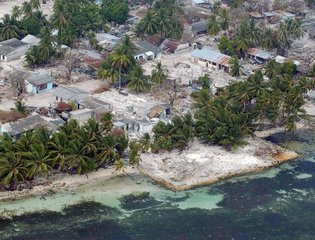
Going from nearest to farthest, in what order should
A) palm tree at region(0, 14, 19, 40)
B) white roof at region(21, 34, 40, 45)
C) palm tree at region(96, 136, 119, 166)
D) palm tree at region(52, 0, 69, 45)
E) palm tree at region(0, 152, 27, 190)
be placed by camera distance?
palm tree at region(0, 152, 27, 190) < palm tree at region(96, 136, 119, 166) < white roof at region(21, 34, 40, 45) < palm tree at region(0, 14, 19, 40) < palm tree at region(52, 0, 69, 45)

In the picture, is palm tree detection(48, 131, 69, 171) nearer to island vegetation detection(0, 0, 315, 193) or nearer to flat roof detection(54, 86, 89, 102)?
island vegetation detection(0, 0, 315, 193)

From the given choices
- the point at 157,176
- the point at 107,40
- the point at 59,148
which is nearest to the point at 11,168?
the point at 59,148

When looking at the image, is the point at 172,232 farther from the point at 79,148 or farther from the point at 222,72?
the point at 222,72

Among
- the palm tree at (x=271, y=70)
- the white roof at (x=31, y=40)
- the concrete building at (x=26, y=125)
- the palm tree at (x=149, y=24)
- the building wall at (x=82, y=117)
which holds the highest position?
the palm tree at (x=149, y=24)

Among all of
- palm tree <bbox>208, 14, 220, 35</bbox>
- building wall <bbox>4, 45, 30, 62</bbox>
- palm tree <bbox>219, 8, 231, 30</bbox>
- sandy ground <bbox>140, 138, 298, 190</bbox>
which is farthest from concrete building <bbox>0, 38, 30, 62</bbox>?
sandy ground <bbox>140, 138, 298, 190</bbox>

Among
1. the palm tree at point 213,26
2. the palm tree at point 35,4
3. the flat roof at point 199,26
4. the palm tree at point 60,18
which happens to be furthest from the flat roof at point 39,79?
the flat roof at point 199,26

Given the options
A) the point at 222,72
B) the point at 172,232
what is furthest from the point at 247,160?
the point at 222,72

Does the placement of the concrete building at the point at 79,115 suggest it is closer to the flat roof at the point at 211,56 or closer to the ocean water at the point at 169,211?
the ocean water at the point at 169,211
